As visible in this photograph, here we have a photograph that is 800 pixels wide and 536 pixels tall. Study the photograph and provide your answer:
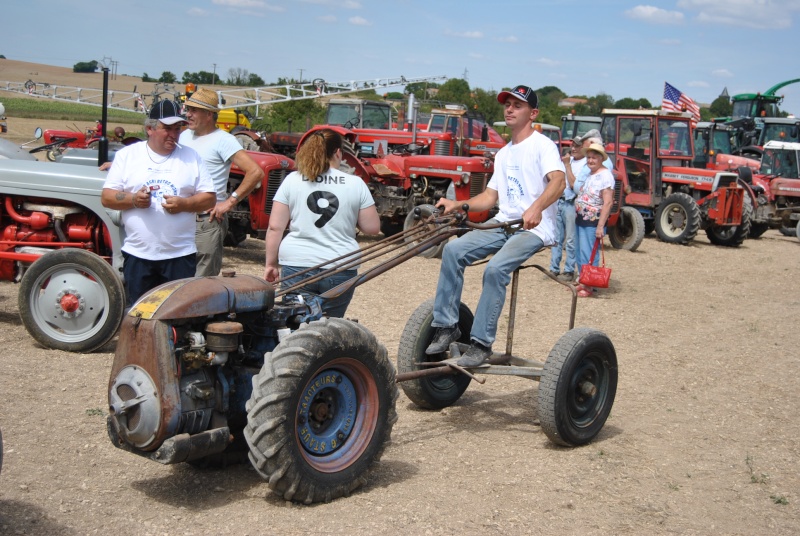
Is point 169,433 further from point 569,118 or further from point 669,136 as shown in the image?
point 569,118

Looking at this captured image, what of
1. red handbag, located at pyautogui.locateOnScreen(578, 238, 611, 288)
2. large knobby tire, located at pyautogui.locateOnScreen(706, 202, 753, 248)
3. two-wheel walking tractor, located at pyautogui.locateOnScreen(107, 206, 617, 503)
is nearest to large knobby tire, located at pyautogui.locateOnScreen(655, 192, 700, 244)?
large knobby tire, located at pyautogui.locateOnScreen(706, 202, 753, 248)

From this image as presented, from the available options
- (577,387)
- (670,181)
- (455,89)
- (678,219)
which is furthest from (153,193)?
(455,89)

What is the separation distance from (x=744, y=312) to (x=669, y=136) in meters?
8.66

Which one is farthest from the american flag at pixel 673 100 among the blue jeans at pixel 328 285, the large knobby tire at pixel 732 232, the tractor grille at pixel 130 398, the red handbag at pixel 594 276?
the tractor grille at pixel 130 398

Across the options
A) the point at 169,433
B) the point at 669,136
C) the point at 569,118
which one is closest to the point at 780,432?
the point at 169,433

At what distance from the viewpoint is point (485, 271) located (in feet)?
18.5

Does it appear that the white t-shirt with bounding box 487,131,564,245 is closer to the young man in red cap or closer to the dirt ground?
the young man in red cap

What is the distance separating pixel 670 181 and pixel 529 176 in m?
14.3

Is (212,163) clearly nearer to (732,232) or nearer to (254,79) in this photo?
(732,232)

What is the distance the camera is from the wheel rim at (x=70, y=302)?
6.96 m

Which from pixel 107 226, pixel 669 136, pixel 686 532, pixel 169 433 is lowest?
pixel 686 532

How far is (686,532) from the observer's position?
4.37 m

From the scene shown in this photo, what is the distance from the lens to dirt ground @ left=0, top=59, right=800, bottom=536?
13.5ft

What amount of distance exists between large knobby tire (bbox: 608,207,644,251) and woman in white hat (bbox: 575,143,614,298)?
5.52 metres
